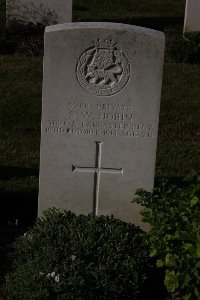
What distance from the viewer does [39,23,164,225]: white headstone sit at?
5281mm

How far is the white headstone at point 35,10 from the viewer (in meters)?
12.1

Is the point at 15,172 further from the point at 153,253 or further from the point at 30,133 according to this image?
the point at 153,253

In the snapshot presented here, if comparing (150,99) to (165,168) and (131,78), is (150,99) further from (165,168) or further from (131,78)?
(165,168)

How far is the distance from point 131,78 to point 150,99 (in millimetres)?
212

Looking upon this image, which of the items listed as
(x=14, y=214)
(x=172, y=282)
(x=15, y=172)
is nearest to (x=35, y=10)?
(x=15, y=172)

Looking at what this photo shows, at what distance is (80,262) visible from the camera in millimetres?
4824

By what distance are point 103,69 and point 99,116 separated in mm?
350

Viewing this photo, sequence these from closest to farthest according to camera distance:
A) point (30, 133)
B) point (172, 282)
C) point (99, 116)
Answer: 1. point (172, 282)
2. point (99, 116)
3. point (30, 133)

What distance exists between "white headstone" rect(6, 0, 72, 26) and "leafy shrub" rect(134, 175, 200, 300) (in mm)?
7205

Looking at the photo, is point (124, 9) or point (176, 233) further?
point (124, 9)

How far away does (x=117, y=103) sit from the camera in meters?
5.42

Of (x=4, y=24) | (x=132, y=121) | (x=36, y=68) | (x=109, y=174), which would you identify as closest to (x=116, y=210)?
(x=109, y=174)

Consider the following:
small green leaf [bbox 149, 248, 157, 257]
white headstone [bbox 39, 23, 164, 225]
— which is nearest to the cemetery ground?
white headstone [bbox 39, 23, 164, 225]

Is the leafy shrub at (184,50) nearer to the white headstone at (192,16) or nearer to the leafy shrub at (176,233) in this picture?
the white headstone at (192,16)
